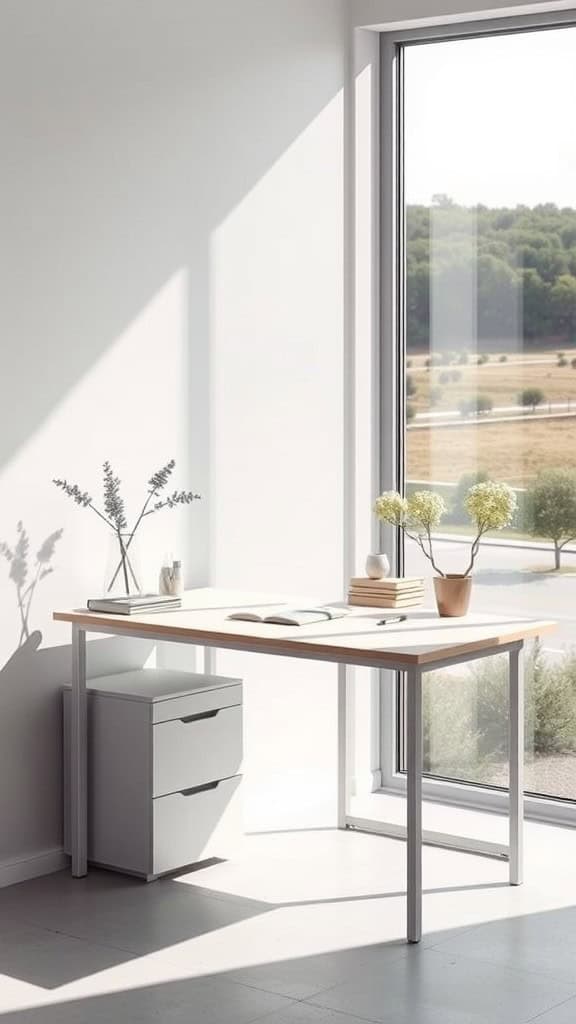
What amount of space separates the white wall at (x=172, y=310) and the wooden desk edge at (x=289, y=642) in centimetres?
23

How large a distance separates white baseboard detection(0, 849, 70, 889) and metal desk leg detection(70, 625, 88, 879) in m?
0.09

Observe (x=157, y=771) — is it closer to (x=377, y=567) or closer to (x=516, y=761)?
(x=377, y=567)

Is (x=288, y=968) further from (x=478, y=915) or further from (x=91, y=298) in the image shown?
(x=91, y=298)

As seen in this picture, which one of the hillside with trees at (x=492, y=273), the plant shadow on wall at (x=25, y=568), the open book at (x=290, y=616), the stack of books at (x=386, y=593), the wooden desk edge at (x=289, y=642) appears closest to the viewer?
the wooden desk edge at (x=289, y=642)

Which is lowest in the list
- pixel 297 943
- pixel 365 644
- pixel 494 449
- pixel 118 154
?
pixel 297 943

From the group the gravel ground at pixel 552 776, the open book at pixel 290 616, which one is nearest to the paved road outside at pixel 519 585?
the gravel ground at pixel 552 776

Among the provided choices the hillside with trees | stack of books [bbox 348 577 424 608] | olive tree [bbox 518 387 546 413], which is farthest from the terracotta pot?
the hillside with trees

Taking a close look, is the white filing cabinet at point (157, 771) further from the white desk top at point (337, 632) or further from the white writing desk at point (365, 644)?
the white desk top at point (337, 632)

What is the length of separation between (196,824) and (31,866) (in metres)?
0.48

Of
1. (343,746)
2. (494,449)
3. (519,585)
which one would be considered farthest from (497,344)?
(343,746)

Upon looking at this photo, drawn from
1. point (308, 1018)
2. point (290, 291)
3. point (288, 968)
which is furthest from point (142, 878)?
point (290, 291)

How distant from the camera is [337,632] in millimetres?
3861

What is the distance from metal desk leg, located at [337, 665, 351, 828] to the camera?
15.3 ft

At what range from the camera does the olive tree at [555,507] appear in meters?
4.80
